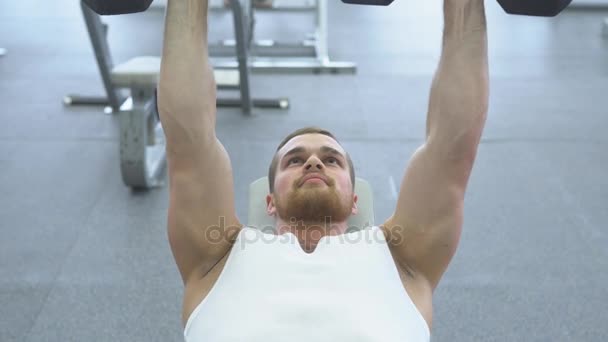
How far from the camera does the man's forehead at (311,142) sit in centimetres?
171

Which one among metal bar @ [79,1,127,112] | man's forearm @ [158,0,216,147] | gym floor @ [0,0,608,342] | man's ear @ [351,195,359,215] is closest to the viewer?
man's forearm @ [158,0,216,147]

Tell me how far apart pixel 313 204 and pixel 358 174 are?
1.56 metres

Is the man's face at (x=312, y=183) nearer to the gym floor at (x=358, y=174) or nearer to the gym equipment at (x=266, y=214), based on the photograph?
the gym equipment at (x=266, y=214)

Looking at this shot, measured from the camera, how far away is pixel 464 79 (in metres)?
1.41

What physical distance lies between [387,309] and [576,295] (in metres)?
1.24

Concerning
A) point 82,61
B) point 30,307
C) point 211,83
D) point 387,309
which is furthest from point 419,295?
point 82,61

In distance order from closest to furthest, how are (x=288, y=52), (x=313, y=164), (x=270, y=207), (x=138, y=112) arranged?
(x=313, y=164)
(x=270, y=207)
(x=138, y=112)
(x=288, y=52)

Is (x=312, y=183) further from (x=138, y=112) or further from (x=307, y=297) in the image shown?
(x=138, y=112)

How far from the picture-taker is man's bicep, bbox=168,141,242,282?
56.5 inches

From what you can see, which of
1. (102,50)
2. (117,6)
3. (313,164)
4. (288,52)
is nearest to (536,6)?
(313,164)

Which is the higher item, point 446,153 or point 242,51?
point 446,153

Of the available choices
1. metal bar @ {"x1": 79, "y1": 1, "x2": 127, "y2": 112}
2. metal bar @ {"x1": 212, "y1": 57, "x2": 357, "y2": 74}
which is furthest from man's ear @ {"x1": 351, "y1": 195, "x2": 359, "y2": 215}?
metal bar @ {"x1": 212, "y1": 57, "x2": 357, "y2": 74}

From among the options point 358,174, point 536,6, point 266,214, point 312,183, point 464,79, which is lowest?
point 358,174
